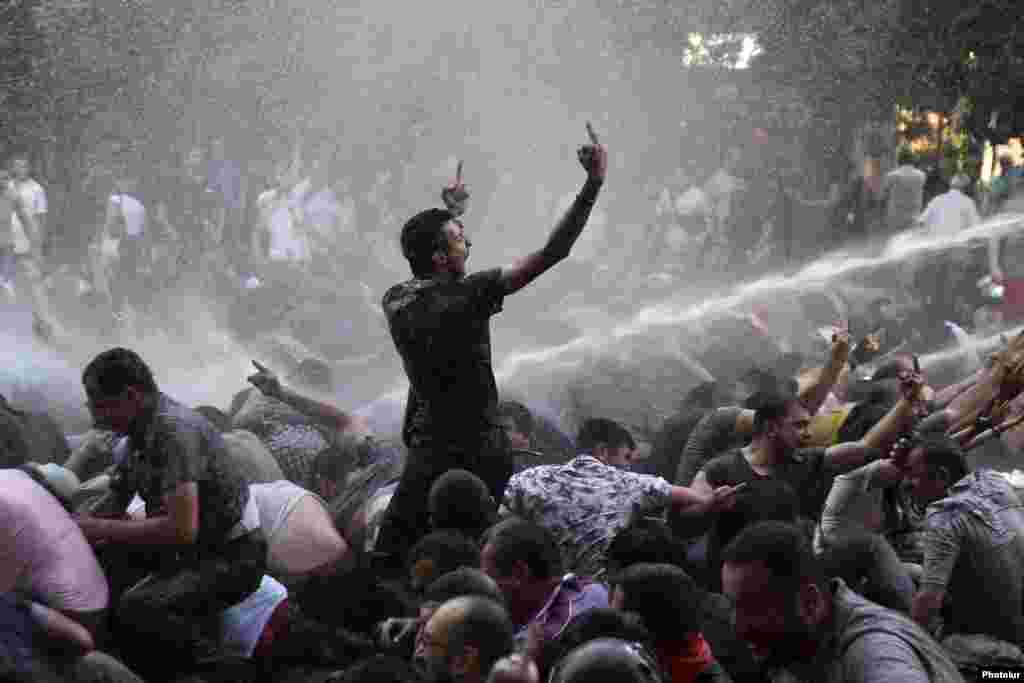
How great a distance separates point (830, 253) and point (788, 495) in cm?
1275

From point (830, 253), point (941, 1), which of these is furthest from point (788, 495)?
point (941, 1)

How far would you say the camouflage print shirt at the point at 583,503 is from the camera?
14.3 ft

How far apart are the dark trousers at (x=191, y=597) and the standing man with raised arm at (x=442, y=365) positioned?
659 mm

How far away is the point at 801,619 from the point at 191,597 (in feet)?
6.29

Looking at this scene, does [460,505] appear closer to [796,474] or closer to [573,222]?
[573,222]

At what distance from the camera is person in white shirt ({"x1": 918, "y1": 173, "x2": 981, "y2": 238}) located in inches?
581

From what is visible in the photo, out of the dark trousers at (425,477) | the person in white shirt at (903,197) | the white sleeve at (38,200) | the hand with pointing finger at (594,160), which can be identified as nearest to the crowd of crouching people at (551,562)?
the dark trousers at (425,477)

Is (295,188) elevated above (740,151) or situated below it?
below

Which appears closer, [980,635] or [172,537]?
[172,537]

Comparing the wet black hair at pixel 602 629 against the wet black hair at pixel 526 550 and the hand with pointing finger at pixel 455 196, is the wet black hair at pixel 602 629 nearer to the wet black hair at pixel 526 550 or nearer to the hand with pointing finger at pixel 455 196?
the wet black hair at pixel 526 550

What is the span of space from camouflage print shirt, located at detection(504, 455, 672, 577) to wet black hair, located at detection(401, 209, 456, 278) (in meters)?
0.75

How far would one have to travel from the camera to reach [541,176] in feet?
66.0

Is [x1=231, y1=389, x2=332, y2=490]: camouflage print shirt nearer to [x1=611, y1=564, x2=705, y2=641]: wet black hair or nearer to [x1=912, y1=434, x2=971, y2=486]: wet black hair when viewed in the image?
[x1=912, y1=434, x2=971, y2=486]: wet black hair

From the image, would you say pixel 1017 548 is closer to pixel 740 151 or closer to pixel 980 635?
pixel 980 635
